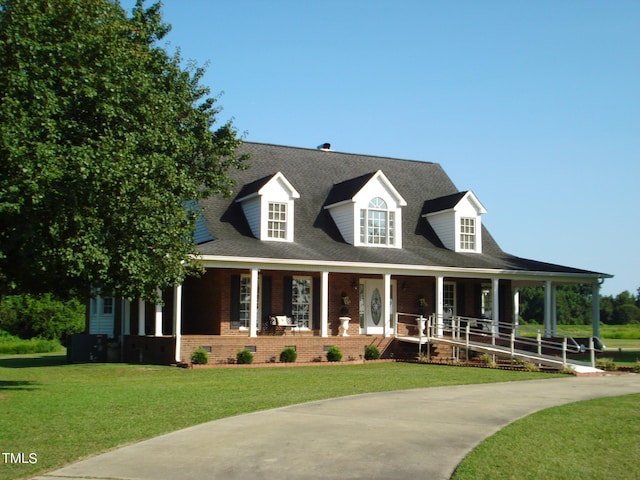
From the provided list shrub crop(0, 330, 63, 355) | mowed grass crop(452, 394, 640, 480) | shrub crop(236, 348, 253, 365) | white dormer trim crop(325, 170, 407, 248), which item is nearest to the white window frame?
white dormer trim crop(325, 170, 407, 248)

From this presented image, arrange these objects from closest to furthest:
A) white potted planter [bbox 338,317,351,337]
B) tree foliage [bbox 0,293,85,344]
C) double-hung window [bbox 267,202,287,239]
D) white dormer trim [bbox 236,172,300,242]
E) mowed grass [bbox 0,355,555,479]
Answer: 1. mowed grass [bbox 0,355,555,479]
2. white dormer trim [bbox 236,172,300,242]
3. double-hung window [bbox 267,202,287,239]
4. white potted planter [bbox 338,317,351,337]
5. tree foliage [bbox 0,293,85,344]

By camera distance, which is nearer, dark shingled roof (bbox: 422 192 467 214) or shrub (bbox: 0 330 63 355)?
dark shingled roof (bbox: 422 192 467 214)

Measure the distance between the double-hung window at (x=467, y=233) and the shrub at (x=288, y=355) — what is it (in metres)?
10.3

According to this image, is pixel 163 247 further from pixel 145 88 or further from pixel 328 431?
pixel 328 431

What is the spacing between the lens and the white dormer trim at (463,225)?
31750 mm

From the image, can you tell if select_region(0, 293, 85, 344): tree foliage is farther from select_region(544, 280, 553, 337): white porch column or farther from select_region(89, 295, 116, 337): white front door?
select_region(544, 280, 553, 337): white porch column

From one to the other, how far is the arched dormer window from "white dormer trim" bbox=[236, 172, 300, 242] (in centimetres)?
320

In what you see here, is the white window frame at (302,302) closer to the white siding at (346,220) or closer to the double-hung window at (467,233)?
the white siding at (346,220)

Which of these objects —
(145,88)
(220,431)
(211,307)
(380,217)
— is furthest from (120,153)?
(380,217)

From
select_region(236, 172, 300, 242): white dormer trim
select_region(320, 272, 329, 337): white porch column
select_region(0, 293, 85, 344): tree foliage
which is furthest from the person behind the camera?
select_region(0, 293, 85, 344): tree foliage

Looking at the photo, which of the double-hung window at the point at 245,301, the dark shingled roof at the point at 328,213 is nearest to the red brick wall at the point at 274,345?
the double-hung window at the point at 245,301

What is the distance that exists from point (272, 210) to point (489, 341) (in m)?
9.94

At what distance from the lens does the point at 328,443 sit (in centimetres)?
977

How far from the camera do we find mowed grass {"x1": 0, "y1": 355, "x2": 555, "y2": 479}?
10164mm
